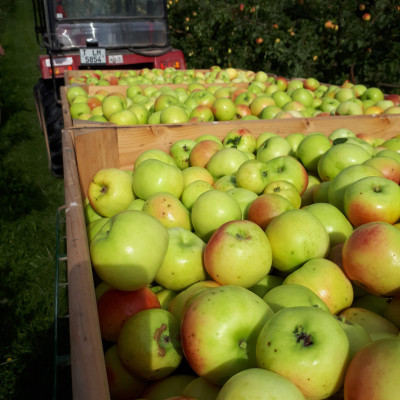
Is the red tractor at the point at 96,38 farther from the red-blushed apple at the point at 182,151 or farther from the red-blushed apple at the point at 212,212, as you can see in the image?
the red-blushed apple at the point at 212,212

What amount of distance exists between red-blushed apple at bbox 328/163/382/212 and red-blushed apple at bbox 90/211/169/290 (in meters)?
0.98

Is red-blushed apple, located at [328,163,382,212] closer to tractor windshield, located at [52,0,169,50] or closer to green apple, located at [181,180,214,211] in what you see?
green apple, located at [181,180,214,211]

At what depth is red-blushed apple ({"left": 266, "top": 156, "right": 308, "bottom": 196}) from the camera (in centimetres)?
202

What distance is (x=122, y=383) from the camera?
1.18m

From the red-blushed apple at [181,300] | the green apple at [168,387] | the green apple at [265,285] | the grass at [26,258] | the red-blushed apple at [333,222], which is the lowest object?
the grass at [26,258]

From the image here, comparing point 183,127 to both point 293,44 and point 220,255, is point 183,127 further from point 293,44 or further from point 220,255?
point 293,44

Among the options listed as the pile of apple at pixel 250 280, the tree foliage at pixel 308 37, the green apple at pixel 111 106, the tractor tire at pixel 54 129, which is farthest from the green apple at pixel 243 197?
the tree foliage at pixel 308 37

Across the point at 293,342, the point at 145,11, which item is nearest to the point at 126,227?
the point at 293,342

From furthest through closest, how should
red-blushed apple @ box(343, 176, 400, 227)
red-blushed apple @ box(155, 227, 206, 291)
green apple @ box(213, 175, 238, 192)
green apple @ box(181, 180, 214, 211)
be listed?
green apple @ box(213, 175, 238, 192), green apple @ box(181, 180, 214, 211), red-blushed apple @ box(343, 176, 400, 227), red-blushed apple @ box(155, 227, 206, 291)

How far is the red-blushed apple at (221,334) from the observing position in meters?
1.00

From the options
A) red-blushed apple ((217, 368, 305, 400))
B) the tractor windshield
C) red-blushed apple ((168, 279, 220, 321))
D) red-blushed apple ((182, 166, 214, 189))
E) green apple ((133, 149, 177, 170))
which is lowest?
red-blushed apple ((168, 279, 220, 321))

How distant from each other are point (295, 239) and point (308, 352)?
2.01 ft

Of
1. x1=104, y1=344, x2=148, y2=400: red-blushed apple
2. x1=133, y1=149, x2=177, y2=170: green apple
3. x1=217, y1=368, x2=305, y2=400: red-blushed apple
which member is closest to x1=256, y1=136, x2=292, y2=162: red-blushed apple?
x1=133, y1=149, x2=177, y2=170: green apple

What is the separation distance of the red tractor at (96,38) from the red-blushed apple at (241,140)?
3.00m
